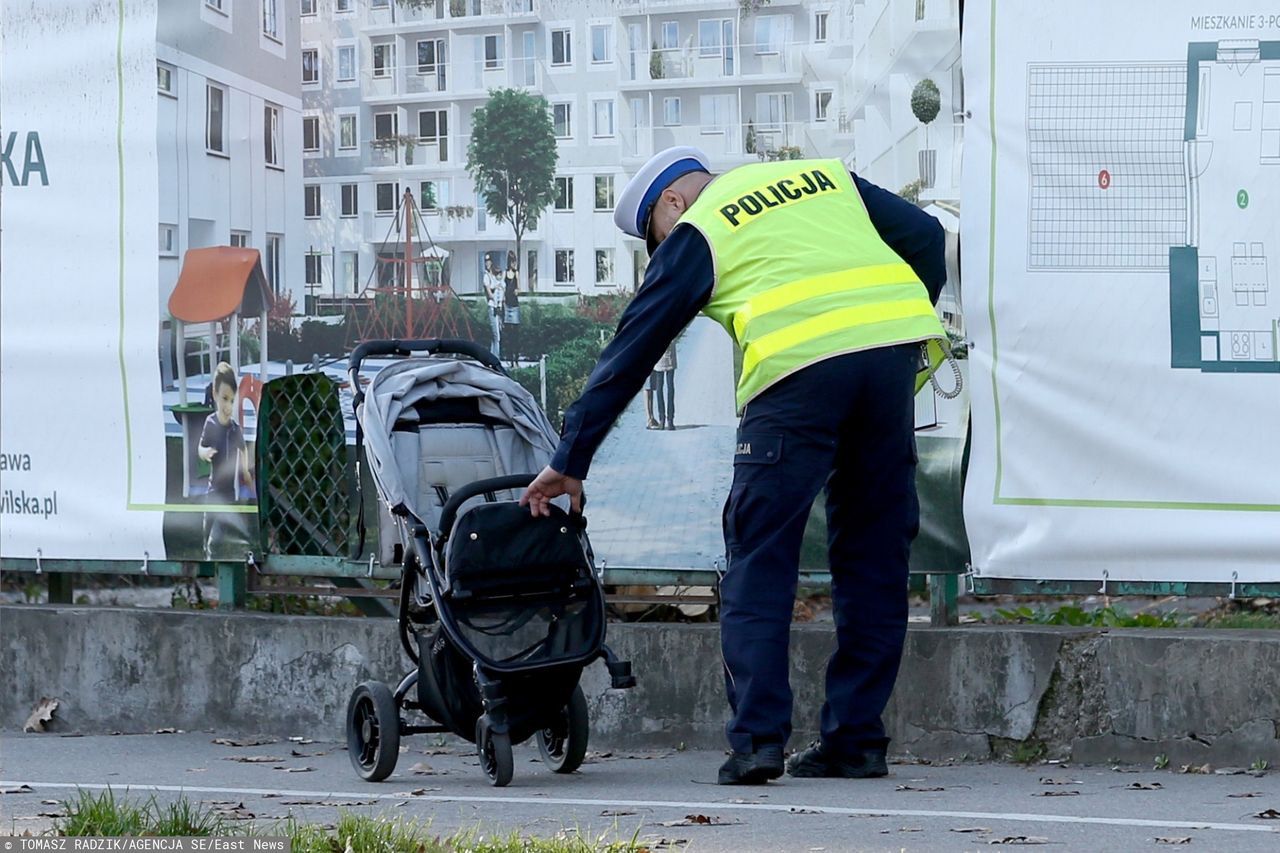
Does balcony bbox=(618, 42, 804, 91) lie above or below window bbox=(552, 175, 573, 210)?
above

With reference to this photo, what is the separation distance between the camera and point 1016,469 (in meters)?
5.94

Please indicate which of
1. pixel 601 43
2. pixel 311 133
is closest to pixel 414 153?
pixel 311 133

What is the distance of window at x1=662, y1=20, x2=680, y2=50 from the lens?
634 centimetres

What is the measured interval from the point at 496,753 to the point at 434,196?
2276 millimetres

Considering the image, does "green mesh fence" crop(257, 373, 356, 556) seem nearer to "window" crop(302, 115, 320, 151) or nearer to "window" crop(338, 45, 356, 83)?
"window" crop(302, 115, 320, 151)

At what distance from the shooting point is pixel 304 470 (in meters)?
6.74

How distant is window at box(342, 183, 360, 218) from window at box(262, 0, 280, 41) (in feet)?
2.02

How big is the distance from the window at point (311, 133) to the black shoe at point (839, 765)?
3.00 meters

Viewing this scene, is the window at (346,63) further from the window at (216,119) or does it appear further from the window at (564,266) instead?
the window at (564,266)

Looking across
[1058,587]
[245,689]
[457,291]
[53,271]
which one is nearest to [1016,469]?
[1058,587]

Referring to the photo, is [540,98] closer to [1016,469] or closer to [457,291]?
[457,291]

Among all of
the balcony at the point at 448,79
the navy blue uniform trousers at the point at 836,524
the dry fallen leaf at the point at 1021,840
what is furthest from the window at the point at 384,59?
the dry fallen leaf at the point at 1021,840

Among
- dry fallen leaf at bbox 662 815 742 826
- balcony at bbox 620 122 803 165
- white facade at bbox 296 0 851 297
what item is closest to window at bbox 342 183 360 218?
white facade at bbox 296 0 851 297

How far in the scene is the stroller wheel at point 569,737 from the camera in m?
5.43
